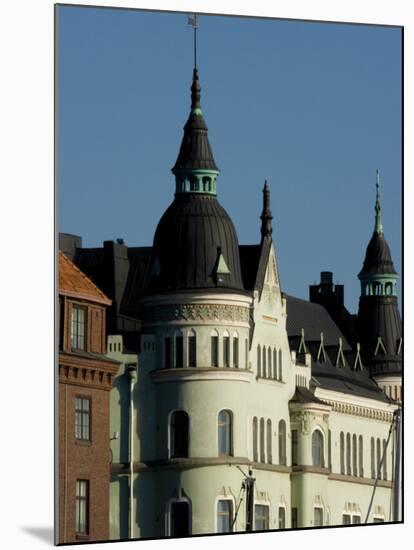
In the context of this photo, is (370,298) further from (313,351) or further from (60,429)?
(60,429)

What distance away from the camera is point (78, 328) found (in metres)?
35.7

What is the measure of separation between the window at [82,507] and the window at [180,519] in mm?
1207

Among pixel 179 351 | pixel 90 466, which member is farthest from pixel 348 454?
pixel 90 466

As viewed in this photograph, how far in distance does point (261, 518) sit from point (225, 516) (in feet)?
2.86

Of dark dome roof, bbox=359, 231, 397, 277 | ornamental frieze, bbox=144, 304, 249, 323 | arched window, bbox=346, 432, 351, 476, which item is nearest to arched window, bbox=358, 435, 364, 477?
arched window, bbox=346, 432, 351, 476

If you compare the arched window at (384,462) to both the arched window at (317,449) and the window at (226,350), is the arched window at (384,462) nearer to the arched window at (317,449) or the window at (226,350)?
the arched window at (317,449)

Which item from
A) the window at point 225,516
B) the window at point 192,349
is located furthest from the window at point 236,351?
the window at point 225,516

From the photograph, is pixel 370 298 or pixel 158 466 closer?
pixel 158 466

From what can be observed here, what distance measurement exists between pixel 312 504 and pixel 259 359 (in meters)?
2.51

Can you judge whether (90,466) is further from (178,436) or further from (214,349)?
(214,349)

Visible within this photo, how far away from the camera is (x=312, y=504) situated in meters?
39.2

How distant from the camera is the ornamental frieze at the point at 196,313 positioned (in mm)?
36781

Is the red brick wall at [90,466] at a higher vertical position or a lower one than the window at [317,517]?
higher

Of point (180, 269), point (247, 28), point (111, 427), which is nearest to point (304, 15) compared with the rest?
point (247, 28)
